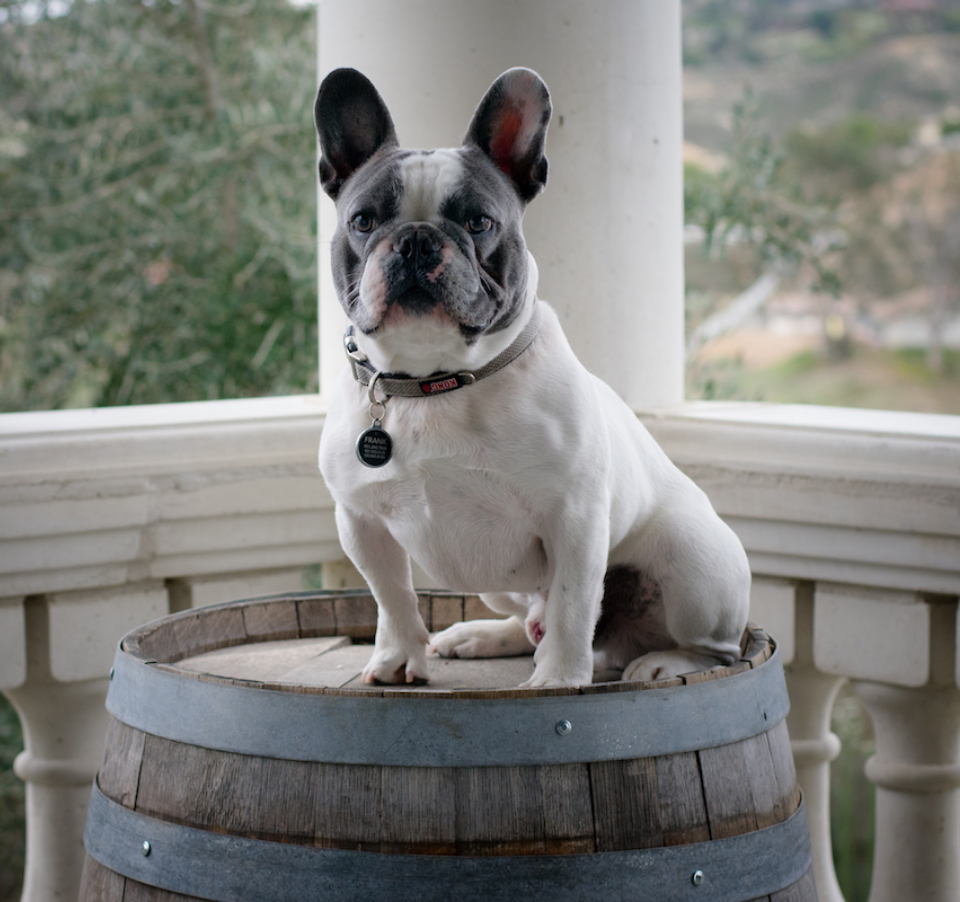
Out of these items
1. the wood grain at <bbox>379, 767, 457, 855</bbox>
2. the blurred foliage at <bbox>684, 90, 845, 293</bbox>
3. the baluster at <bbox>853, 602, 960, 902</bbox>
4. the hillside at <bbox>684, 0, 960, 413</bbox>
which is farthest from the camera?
the hillside at <bbox>684, 0, 960, 413</bbox>

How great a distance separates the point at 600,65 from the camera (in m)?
1.93

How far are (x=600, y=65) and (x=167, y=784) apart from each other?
1373mm

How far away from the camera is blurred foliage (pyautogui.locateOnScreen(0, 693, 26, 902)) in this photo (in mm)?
3271

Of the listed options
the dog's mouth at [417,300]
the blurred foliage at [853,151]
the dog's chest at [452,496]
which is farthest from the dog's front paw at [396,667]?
the blurred foliage at [853,151]

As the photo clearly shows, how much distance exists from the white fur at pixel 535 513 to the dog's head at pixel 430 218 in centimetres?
3

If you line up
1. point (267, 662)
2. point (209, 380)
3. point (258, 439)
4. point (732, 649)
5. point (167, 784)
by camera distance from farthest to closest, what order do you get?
1. point (209, 380)
2. point (258, 439)
3. point (267, 662)
4. point (732, 649)
5. point (167, 784)

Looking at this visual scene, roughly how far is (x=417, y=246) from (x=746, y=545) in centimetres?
99

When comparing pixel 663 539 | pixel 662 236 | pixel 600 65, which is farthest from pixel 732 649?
pixel 600 65

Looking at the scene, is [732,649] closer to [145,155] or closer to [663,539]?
[663,539]

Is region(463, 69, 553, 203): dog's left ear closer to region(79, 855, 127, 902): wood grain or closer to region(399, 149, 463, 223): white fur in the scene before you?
region(399, 149, 463, 223): white fur

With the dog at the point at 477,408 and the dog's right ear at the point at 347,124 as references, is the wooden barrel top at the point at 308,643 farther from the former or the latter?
the dog's right ear at the point at 347,124

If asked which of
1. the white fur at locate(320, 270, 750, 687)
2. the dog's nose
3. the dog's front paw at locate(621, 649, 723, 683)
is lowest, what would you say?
the dog's front paw at locate(621, 649, 723, 683)

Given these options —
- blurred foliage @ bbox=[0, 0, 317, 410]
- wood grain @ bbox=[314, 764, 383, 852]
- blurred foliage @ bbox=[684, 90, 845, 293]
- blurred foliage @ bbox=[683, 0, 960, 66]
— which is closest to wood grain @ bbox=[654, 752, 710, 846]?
wood grain @ bbox=[314, 764, 383, 852]

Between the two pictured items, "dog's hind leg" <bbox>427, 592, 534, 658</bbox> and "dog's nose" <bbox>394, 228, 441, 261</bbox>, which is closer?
"dog's nose" <bbox>394, 228, 441, 261</bbox>
